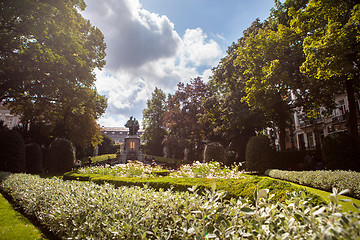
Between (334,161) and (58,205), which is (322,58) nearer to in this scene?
(334,161)

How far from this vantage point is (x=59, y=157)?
20266 mm

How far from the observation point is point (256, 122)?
2030 centimetres

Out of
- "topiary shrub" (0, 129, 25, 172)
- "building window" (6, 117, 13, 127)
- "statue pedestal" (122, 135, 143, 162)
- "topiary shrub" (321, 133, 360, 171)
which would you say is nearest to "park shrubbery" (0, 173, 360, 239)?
"topiary shrub" (321, 133, 360, 171)

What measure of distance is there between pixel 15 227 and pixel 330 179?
38.9ft

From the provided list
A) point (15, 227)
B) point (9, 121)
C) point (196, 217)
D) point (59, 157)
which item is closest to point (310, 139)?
point (59, 157)

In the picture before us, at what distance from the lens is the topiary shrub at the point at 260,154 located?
17.6 metres

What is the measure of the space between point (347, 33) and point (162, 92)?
40795 mm

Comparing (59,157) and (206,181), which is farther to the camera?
(59,157)

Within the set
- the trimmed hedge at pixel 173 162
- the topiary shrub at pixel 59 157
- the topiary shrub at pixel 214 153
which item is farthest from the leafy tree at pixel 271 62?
the topiary shrub at pixel 59 157

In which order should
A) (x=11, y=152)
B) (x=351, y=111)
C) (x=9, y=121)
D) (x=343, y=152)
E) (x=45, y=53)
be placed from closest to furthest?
1. (x=45, y=53)
2. (x=343, y=152)
3. (x=351, y=111)
4. (x=11, y=152)
5. (x=9, y=121)

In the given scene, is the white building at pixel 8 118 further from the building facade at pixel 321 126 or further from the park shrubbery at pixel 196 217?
the building facade at pixel 321 126

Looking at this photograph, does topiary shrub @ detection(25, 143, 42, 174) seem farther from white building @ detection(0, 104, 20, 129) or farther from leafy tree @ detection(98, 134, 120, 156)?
white building @ detection(0, 104, 20, 129)

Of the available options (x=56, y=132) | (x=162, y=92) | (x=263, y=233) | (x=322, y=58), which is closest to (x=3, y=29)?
(x=263, y=233)

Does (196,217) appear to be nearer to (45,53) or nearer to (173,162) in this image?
(45,53)
